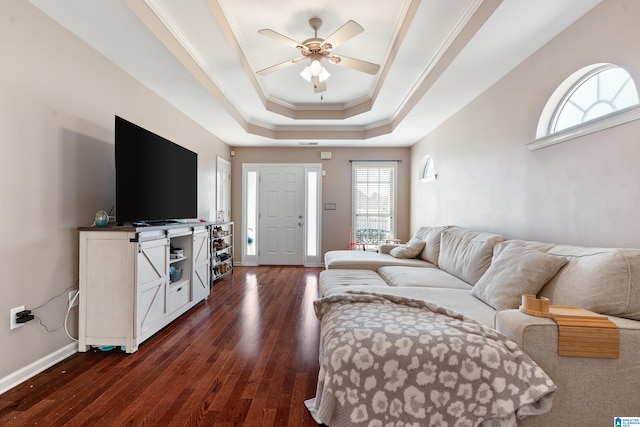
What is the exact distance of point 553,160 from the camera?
2.20 meters

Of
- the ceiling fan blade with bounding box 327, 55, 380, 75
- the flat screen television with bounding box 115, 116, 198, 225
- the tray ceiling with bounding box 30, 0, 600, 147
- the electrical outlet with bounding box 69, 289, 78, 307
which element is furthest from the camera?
the ceiling fan blade with bounding box 327, 55, 380, 75

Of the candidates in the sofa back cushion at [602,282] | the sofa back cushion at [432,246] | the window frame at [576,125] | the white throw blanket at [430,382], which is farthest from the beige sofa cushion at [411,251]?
the white throw blanket at [430,382]

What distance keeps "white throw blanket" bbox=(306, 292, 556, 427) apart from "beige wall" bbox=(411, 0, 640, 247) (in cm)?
113

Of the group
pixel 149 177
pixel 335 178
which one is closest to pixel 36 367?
pixel 149 177

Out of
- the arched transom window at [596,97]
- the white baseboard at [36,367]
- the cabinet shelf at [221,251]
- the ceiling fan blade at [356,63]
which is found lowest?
the white baseboard at [36,367]

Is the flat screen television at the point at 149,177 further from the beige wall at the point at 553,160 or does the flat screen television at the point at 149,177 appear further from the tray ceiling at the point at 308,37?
the beige wall at the point at 553,160

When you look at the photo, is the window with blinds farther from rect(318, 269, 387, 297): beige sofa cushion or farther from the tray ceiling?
rect(318, 269, 387, 297): beige sofa cushion

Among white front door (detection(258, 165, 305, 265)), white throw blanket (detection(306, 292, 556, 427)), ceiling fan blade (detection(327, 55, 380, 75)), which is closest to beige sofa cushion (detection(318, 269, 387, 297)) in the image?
white throw blanket (detection(306, 292, 556, 427))

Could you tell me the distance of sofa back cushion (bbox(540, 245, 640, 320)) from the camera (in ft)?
4.26

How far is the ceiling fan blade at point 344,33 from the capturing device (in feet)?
7.54

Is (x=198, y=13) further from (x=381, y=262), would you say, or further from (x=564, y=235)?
(x=564, y=235)

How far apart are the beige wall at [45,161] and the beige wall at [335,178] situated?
335cm

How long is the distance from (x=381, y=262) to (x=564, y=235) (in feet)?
5.58

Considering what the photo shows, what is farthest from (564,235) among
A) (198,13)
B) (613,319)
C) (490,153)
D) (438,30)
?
(198,13)
